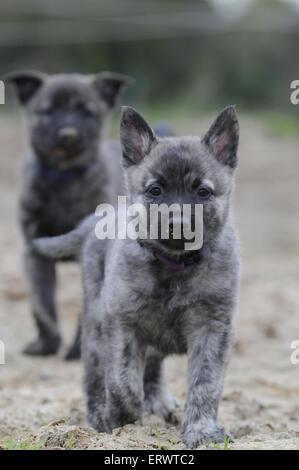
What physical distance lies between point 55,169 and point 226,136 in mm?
3051

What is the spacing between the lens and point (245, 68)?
2056 cm

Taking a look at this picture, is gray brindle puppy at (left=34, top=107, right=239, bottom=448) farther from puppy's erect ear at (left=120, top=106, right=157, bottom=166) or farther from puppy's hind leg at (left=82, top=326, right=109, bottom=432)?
puppy's hind leg at (left=82, top=326, right=109, bottom=432)

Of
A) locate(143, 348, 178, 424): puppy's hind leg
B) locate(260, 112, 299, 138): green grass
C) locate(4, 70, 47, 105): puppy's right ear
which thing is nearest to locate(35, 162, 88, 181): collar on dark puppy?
locate(4, 70, 47, 105): puppy's right ear

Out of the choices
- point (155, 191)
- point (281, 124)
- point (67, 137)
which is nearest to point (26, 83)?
point (67, 137)

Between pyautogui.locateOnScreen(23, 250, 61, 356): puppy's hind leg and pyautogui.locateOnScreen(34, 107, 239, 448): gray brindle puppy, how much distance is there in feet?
8.70

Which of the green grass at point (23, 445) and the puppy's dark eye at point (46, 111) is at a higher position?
the puppy's dark eye at point (46, 111)

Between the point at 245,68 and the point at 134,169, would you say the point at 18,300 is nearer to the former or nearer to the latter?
the point at 134,169

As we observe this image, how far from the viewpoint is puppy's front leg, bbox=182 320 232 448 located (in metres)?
4.11

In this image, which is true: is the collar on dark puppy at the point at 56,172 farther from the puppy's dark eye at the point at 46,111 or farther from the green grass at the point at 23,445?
the green grass at the point at 23,445

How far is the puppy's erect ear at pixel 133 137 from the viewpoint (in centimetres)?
448

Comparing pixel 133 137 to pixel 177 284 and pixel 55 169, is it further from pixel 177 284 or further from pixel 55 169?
pixel 55 169

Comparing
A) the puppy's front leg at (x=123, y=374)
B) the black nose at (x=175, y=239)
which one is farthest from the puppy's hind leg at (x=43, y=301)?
the black nose at (x=175, y=239)

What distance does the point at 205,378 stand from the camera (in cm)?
418

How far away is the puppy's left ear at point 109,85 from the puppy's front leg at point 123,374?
400 cm
